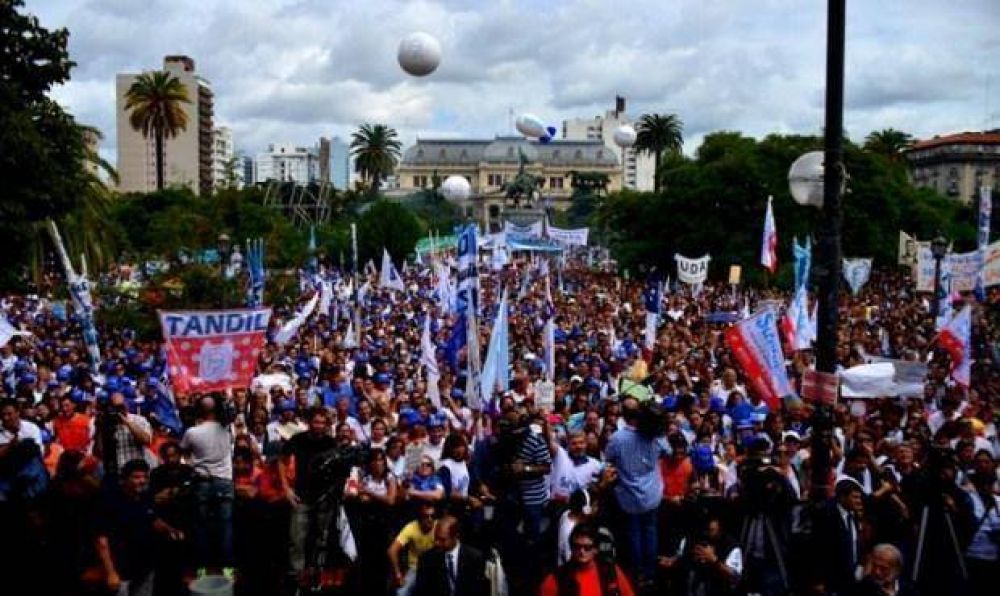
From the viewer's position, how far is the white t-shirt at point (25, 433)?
30.2 ft

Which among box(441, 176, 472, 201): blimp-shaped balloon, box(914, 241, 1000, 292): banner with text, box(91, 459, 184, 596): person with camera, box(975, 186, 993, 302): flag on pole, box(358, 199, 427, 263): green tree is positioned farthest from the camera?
box(358, 199, 427, 263): green tree

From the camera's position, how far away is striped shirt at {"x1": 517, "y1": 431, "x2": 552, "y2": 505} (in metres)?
8.12

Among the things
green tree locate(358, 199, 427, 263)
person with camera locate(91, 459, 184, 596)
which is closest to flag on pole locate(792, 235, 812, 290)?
person with camera locate(91, 459, 184, 596)

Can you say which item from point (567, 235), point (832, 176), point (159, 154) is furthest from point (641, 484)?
point (159, 154)

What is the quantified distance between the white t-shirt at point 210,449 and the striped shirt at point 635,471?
9.81 ft

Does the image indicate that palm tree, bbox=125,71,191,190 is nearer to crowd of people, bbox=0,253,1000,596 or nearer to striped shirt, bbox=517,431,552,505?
crowd of people, bbox=0,253,1000,596

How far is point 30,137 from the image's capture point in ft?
41.4

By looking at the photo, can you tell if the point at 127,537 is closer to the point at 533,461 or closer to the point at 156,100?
the point at 533,461

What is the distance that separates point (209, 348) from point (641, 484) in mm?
4781

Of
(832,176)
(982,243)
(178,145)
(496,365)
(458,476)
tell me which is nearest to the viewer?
(832,176)

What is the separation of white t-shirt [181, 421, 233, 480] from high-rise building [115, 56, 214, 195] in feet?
450

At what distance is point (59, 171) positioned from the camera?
13.6m

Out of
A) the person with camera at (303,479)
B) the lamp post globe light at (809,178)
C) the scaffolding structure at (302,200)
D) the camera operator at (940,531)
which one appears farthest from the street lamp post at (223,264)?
the scaffolding structure at (302,200)

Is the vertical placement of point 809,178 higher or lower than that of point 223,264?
higher
